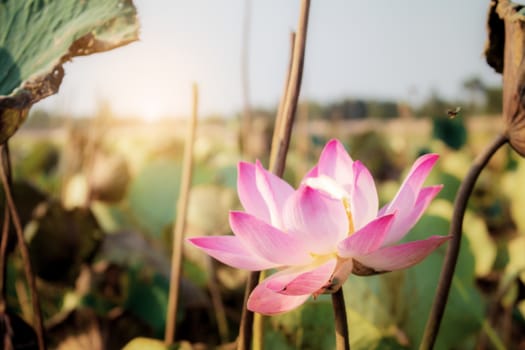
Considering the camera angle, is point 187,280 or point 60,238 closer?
point 60,238

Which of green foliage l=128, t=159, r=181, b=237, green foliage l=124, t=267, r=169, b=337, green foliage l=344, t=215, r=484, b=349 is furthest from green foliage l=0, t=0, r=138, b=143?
green foliage l=128, t=159, r=181, b=237

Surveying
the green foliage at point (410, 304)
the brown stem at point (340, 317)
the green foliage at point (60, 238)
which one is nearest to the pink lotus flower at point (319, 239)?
the brown stem at point (340, 317)

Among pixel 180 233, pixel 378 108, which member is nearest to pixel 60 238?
pixel 180 233

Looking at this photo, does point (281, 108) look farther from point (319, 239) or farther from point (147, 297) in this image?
point (147, 297)

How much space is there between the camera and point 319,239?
287 millimetres

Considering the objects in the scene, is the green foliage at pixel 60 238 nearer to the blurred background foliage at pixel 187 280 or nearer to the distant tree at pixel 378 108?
the blurred background foliage at pixel 187 280

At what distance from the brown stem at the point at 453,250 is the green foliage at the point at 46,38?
21 cm

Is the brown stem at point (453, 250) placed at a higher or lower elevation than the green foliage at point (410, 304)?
higher

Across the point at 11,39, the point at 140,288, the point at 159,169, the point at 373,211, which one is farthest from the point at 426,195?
the point at 159,169

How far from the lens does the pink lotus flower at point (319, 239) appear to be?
27cm

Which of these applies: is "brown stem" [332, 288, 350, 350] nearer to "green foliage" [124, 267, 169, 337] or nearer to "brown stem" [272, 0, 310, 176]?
"brown stem" [272, 0, 310, 176]

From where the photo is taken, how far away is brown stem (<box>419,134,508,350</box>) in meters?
0.33

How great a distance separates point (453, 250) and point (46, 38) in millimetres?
278

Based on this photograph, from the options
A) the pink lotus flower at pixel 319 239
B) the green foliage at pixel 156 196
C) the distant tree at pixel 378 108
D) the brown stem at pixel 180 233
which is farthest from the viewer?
the distant tree at pixel 378 108
